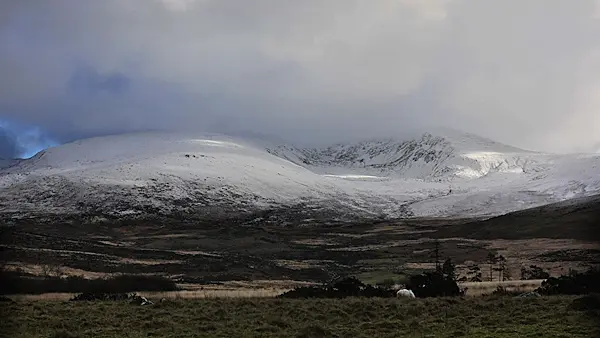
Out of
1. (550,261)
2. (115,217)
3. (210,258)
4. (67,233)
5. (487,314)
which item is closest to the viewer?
(487,314)

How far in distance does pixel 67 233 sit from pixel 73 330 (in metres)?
133

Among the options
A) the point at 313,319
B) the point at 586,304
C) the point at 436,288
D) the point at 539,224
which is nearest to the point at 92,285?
the point at 436,288

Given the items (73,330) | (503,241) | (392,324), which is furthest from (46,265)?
(503,241)

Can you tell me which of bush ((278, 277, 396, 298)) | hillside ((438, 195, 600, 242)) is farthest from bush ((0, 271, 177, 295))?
hillside ((438, 195, 600, 242))

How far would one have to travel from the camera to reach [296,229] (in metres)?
172

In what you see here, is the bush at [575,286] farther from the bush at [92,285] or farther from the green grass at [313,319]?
the bush at [92,285]

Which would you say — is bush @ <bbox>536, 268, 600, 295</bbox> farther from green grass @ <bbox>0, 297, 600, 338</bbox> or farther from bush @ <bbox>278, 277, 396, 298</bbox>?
bush @ <bbox>278, 277, 396, 298</bbox>

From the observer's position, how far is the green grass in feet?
68.3

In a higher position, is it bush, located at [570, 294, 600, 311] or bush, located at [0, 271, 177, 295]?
bush, located at [570, 294, 600, 311]

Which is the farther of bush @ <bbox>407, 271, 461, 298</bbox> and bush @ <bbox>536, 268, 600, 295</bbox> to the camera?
bush @ <bbox>407, 271, 461, 298</bbox>

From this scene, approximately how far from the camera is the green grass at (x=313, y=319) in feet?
68.3

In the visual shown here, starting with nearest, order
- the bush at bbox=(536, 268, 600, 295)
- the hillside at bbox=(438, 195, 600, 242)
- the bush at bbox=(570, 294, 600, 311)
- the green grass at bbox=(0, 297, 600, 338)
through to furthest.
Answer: the green grass at bbox=(0, 297, 600, 338) → the bush at bbox=(570, 294, 600, 311) → the bush at bbox=(536, 268, 600, 295) → the hillside at bbox=(438, 195, 600, 242)

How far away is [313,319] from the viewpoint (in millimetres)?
24578

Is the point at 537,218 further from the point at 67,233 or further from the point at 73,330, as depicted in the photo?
the point at 73,330
